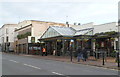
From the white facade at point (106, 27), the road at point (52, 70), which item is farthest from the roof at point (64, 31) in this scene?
the road at point (52, 70)

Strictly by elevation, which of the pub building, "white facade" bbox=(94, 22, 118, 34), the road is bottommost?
the road

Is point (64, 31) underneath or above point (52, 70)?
above

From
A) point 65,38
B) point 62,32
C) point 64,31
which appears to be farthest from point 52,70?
point 64,31

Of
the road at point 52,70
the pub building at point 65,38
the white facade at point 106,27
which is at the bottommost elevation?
the road at point 52,70

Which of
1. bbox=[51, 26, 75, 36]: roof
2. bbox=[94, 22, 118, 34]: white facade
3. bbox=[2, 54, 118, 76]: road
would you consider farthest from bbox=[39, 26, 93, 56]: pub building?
bbox=[2, 54, 118, 76]: road

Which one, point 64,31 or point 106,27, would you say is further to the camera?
point 64,31

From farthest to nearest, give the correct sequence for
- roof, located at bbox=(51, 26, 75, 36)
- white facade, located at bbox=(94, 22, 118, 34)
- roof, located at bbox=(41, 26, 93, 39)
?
roof, located at bbox=(51, 26, 75, 36) < roof, located at bbox=(41, 26, 93, 39) < white facade, located at bbox=(94, 22, 118, 34)

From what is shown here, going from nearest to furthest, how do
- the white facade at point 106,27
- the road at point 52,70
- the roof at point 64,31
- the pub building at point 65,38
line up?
the road at point 52,70
the white facade at point 106,27
the pub building at point 65,38
the roof at point 64,31

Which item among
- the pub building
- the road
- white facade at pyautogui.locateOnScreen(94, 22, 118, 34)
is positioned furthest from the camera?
the pub building

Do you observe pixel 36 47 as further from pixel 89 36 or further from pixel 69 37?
pixel 89 36

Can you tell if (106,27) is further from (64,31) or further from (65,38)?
(64,31)

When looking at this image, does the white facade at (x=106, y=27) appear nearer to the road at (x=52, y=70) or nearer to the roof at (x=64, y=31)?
the roof at (x=64, y=31)

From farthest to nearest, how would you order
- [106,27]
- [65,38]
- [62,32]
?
[62,32] < [65,38] < [106,27]

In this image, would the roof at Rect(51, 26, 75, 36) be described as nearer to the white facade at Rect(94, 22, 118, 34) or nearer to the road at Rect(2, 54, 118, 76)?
the white facade at Rect(94, 22, 118, 34)
